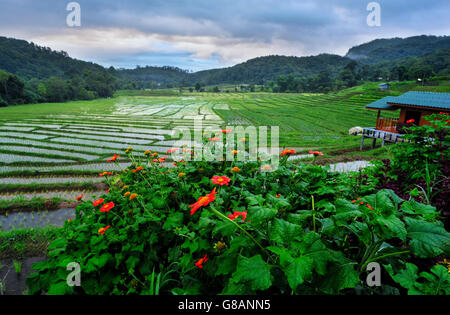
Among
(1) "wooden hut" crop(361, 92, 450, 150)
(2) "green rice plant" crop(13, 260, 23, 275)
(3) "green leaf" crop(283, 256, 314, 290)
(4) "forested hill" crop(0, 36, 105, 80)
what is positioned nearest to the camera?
(3) "green leaf" crop(283, 256, 314, 290)

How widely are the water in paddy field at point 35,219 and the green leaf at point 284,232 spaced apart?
6.51 m

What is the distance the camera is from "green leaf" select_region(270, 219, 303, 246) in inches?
40.7

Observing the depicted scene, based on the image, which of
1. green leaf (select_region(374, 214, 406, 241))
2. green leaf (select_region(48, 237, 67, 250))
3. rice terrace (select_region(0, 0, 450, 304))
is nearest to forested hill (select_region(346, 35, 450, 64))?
rice terrace (select_region(0, 0, 450, 304))

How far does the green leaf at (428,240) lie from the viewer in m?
0.89

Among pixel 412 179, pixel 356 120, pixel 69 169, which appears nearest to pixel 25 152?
pixel 69 169

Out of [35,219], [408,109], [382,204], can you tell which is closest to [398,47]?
[408,109]

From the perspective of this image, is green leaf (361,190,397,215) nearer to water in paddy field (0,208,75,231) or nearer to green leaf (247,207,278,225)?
green leaf (247,207,278,225)

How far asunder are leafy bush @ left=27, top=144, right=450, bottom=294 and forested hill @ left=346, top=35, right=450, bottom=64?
5519 inches

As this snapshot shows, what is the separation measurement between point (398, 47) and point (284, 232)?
513 ft

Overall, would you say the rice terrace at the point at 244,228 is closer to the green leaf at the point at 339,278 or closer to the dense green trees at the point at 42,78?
the green leaf at the point at 339,278

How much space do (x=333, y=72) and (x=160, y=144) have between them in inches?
4432
